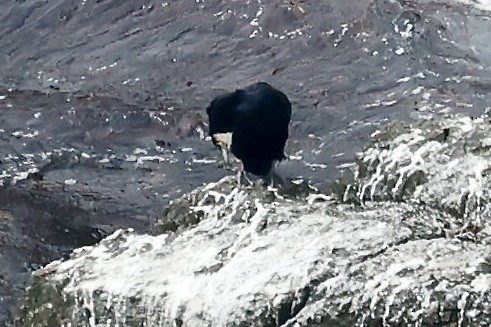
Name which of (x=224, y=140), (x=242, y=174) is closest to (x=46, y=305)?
(x=242, y=174)

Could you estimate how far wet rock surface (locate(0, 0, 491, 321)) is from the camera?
6.27 metres

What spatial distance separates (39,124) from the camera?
24.1ft

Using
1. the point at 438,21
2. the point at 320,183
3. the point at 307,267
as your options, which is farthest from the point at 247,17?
the point at 307,267

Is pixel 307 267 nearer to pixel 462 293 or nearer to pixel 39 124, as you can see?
pixel 462 293

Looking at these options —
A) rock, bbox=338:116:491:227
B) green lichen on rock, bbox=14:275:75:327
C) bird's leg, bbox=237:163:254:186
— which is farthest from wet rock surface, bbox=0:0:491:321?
rock, bbox=338:116:491:227

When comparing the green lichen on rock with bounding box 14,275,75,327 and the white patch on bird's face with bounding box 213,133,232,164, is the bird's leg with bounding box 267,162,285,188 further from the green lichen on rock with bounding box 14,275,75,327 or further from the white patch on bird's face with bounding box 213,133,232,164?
the green lichen on rock with bounding box 14,275,75,327

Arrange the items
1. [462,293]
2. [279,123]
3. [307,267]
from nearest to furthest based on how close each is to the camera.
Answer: [462,293] < [307,267] < [279,123]

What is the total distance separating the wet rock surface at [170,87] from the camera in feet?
20.6

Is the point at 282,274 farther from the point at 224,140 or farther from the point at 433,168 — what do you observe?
the point at 224,140

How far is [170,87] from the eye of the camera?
7.87 metres

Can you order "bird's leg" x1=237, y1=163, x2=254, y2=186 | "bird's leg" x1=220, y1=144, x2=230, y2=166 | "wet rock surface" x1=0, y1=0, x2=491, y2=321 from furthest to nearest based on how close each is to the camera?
1. "wet rock surface" x1=0, y1=0, x2=491, y2=321
2. "bird's leg" x1=220, y1=144, x2=230, y2=166
3. "bird's leg" x1=237, y1=163, x2=254, y2=186

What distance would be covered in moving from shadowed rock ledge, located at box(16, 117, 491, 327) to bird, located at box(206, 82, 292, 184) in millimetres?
560

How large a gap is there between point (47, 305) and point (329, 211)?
0.99 meters

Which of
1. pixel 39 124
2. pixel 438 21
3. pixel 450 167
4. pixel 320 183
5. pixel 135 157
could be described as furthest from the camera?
pixel 438 21
